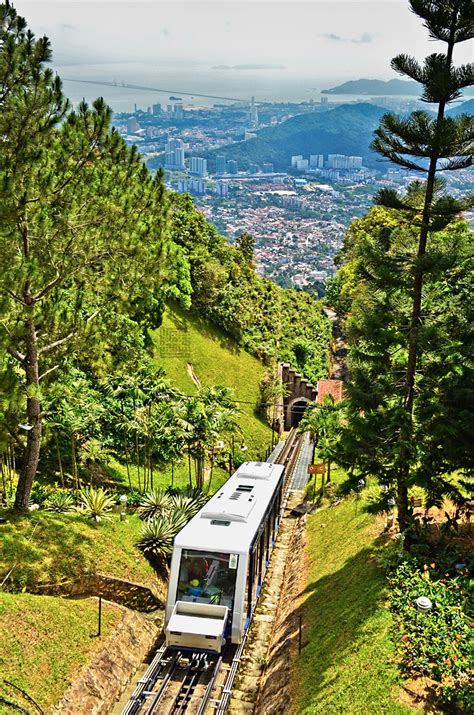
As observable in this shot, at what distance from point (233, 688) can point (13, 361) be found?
950 cm

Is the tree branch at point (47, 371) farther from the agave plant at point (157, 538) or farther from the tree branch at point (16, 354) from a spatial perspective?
the agave plant at point (157, 538)

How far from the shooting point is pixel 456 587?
36.4ft

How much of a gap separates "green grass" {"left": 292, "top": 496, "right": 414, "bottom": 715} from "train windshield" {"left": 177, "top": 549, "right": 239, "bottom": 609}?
1.89m

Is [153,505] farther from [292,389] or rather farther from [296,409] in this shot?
[296,409]

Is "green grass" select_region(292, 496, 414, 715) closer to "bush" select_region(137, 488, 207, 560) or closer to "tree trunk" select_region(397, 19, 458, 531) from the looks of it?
"tree trunk" select_region(397, 19, 458, 531)

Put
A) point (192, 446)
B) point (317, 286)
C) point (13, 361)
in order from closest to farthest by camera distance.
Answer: point (13, 361) < point (192, 446) < point (317, 286)

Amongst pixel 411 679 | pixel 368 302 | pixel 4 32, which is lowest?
pixel 411 679

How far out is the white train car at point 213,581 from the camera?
12314 mm

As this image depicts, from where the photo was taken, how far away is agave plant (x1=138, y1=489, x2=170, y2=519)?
17.7 m

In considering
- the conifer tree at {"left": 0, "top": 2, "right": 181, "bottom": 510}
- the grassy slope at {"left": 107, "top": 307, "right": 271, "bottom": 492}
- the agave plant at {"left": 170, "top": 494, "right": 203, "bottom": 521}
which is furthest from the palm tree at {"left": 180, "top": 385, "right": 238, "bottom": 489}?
the grassy slope at {"left": 107, "top": 307, "right": 271, "bottom": 492}

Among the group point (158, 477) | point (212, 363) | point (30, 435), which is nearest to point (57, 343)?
point (30, 435)

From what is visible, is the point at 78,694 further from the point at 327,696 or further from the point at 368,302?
the point at 368,302

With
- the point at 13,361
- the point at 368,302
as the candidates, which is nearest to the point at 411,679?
the point at 368,302

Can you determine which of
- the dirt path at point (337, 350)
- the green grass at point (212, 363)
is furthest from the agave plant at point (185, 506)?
the dirt path at point (337, 350)
